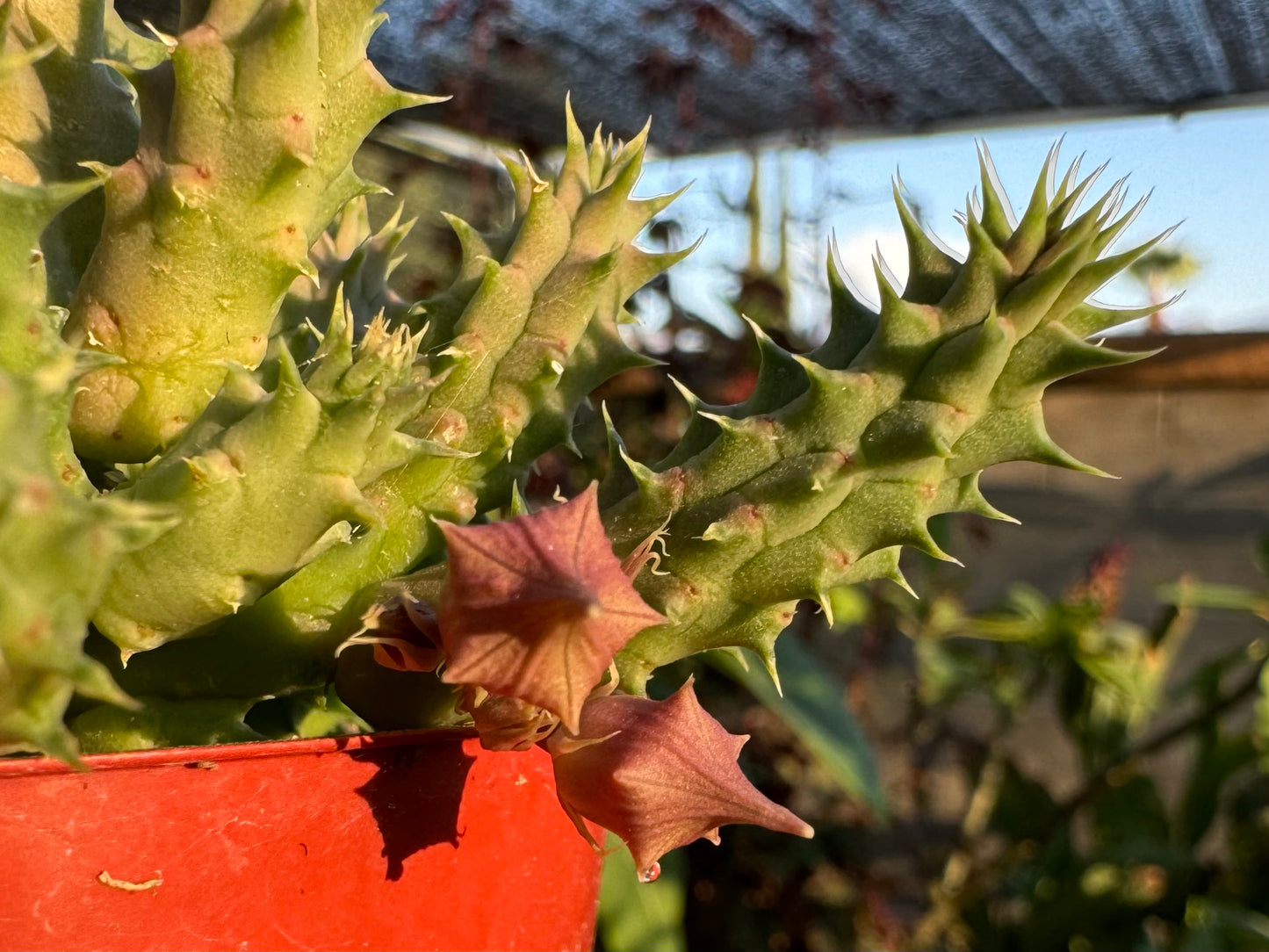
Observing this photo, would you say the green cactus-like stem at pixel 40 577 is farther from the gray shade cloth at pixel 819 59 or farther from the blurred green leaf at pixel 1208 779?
the blurred green leaf at pixel 1208 779

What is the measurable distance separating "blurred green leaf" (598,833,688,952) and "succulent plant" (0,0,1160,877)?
75 centimetres

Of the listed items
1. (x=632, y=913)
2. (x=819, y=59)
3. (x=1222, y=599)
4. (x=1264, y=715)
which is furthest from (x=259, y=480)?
(x=1222, y=599)

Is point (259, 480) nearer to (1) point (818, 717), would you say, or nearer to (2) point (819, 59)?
(1) point (818, 717)

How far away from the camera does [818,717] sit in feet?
4.17

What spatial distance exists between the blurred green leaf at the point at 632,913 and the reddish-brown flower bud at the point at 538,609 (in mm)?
865

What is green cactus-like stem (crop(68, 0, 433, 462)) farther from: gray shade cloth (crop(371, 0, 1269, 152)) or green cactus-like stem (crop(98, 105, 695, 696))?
gray shade cloth (crop(371, 0, 1269, 152))

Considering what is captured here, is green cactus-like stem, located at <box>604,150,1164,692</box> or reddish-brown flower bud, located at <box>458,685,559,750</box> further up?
green cactus-like stem, located at <box>604,150,1164,692</box>

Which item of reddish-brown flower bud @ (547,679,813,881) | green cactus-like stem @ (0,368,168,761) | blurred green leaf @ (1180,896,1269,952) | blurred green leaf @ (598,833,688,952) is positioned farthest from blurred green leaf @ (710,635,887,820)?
green cactus-like stem @ (0,368,168,761)

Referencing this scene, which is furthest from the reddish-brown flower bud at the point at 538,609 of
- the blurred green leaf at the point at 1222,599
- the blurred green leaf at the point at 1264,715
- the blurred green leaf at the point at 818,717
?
the blurred green leaf at the point at 1222,599

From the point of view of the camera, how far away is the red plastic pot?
38cm

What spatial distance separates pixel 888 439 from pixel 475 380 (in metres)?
0.18

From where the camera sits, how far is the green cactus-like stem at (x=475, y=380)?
0.47 metres

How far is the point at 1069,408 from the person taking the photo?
2434 millimetres

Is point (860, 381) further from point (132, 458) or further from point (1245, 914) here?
point (1245, 914)
